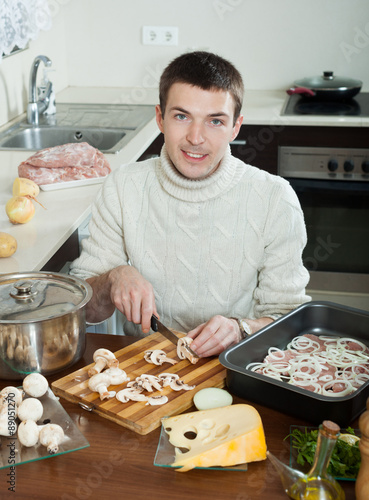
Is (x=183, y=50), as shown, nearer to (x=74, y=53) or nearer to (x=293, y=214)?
(x=74, y=53)

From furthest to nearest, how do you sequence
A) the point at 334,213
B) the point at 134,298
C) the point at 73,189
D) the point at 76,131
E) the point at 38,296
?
the point at 334,213
the point at 76,131
the point at 73,189
the point at 134,298
the point at 38,296

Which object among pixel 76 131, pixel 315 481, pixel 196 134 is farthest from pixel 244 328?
pixel 76 131

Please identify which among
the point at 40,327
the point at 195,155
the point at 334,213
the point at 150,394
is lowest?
the point at 334,213

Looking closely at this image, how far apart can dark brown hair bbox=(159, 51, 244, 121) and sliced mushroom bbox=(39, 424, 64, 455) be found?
0.90 metres

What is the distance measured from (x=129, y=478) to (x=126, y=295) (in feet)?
1.78

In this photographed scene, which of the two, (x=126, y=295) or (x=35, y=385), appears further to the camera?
(x=126, y=295)

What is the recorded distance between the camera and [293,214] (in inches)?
67.6

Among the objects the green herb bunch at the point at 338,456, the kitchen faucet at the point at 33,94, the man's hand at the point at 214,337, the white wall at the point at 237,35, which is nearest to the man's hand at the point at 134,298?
the man's hand at the point at 214,337

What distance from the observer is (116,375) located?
1.22 meters

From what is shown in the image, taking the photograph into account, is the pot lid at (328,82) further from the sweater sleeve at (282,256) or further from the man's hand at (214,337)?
the man's hand at (214,337)

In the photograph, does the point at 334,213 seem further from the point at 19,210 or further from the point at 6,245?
the point at 6,245

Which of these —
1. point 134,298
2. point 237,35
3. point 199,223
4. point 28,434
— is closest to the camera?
point 28,434

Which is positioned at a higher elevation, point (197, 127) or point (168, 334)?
point (197, 127)

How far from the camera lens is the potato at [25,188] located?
2059mm
